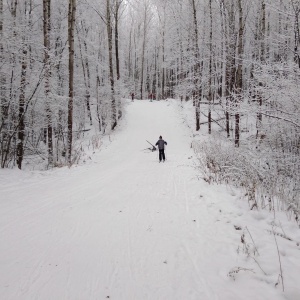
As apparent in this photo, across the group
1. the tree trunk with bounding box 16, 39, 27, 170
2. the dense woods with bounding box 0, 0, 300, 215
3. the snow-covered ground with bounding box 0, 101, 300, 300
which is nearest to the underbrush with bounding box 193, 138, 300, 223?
the dense woods with bounding box 0, 0, 300, 215

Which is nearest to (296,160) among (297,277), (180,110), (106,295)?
(297,277)

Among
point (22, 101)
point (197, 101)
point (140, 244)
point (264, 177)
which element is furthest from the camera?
point (197, 101)

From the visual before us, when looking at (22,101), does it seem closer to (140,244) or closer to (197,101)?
(140,244)

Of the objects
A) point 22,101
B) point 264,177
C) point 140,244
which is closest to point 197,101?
point 22,101

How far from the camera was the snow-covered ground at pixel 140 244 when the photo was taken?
3.06 meters

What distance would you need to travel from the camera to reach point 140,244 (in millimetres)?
4188

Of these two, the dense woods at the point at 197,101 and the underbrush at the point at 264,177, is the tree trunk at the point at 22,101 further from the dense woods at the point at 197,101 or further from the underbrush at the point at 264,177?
Answer: the underbrush at the point at 264,177

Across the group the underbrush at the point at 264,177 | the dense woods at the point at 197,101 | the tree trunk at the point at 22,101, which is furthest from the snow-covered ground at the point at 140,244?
the tree trunk at the point at 22,101

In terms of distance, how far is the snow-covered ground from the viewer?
3.06 m

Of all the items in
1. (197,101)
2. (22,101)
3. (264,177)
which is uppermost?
(197,101)

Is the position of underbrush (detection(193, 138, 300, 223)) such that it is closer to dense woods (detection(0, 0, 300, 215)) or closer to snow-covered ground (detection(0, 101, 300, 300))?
dense woods (detection(0, 0, 300, 215))


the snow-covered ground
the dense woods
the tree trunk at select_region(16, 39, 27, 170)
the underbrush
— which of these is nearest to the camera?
the snow-covered ground

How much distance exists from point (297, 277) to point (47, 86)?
36.9 feet

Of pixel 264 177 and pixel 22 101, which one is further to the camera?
pixel 22 101
